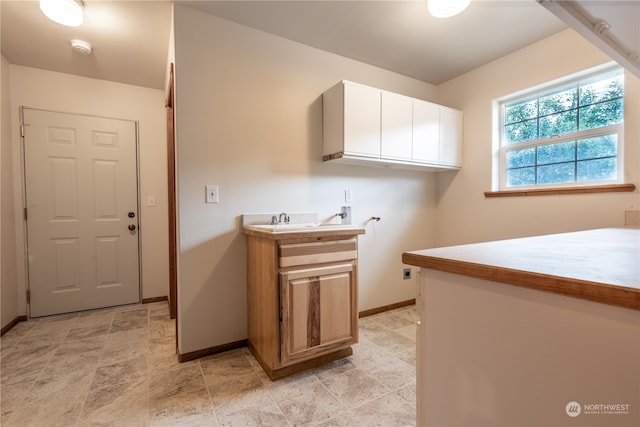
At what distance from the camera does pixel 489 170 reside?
274cm

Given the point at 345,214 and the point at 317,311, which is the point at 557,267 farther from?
the point at 345,214

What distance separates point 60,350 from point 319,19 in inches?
122

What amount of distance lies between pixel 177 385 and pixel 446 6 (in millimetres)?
2772

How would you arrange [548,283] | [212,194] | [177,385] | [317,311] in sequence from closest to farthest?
[548,283] < [177,385] < [317,311] < [212,194]

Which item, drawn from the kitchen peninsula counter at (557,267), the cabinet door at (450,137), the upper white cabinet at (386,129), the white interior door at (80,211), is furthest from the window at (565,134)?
the white interior door at (80,211)

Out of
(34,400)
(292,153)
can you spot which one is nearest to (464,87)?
(292,153)

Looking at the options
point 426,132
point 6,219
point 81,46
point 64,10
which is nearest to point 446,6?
point 426,132

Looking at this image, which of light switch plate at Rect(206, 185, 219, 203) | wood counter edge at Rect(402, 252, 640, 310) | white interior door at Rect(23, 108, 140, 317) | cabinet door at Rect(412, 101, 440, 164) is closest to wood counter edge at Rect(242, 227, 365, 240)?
light switch plate at Rect(206, 185, 219, 203)

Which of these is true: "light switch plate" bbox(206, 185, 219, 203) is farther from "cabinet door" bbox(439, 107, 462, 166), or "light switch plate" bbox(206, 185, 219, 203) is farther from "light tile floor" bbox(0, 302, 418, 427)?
"cabinet door" bbox(439, 107, 462, 166)

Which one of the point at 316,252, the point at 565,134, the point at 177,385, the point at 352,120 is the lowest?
the point at 177,385

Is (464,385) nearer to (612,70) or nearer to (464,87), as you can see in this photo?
(612,70)

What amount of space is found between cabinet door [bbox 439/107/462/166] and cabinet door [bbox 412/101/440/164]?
0.24 feet


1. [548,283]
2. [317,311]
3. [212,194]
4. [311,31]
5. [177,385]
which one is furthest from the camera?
[311,31]

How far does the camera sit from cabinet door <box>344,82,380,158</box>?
2.24 metres
